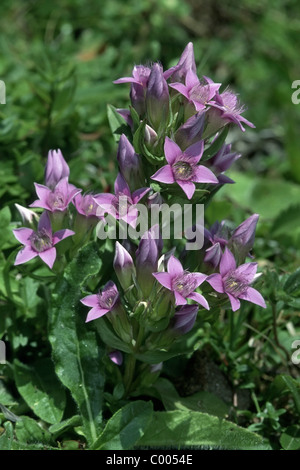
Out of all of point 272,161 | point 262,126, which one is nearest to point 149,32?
point 262,126

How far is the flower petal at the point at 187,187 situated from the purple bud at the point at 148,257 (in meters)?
0.15

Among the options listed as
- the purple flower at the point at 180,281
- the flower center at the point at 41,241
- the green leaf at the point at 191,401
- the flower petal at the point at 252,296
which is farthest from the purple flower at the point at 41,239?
the green leaf at the point at 191,401

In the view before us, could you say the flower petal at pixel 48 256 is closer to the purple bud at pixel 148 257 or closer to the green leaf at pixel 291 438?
the purple bud at pixel 148 257

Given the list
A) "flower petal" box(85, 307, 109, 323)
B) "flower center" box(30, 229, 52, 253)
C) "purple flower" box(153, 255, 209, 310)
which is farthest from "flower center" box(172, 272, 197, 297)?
"flower center" box(30, 229, 52, 253)

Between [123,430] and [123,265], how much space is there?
0.51 m

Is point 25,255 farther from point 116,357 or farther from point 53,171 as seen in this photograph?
point 116,357

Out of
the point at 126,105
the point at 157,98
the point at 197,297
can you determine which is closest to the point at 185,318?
the point at 197,297

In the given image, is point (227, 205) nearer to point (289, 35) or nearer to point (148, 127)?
point (148, 127)

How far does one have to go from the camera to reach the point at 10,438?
76.3 inches

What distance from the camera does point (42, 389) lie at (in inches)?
88.0

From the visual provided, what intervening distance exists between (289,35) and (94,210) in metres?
3.56

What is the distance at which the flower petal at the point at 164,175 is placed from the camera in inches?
74.5

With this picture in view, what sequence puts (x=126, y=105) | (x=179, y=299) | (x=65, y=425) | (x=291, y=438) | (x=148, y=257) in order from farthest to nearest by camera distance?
1. (x=126, y=105)
2. (x=291, y=438)
3. (x=65, y=425)
4. (x=148, y=257)
5. (x=179, y=299)

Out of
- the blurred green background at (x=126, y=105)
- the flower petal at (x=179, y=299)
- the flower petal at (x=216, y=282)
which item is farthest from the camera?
the blurred green background at (x=126, y=105)
